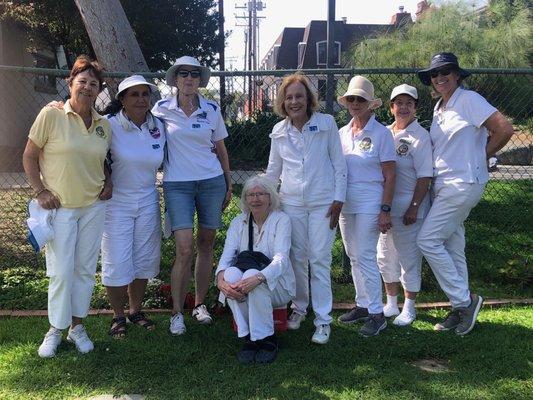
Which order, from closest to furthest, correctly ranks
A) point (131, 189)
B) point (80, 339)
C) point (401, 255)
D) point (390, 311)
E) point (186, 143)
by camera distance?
point (80, 339)
point (131, 189)
point (186, 143)
point (401, 255)
point (390, 311)

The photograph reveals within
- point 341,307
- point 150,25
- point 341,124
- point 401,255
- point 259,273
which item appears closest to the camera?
point 259,273

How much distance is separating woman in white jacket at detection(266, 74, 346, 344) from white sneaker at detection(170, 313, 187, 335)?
0.99m

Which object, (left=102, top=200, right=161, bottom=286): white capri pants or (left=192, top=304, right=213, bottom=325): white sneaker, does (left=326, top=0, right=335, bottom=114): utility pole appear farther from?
(left=192, top=304, right=213, bottom=325): white sneaker

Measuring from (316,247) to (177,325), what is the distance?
4.00ft

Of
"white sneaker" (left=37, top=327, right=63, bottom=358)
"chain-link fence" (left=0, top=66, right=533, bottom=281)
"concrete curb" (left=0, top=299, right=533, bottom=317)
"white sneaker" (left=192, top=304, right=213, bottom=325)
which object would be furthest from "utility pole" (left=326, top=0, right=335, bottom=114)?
"white sneaker" (left=37, top=327, right=63, bottom=358)

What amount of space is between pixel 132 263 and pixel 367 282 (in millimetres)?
1779

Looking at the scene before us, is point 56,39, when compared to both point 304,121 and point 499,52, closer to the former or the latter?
point 499,52

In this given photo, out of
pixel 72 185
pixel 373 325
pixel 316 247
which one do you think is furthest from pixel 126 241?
pixel 373 325

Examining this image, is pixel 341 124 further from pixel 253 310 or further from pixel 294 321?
pixel 253 310

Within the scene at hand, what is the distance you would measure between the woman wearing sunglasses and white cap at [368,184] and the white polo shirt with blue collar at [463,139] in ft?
1.25

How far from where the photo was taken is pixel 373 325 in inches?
156

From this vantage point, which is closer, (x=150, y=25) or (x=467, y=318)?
(x=467, y=318)

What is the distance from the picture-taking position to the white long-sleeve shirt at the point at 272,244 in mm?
3654

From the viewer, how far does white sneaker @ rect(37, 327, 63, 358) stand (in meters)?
3.60
